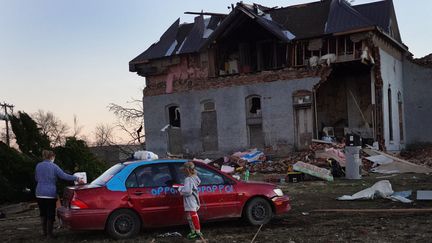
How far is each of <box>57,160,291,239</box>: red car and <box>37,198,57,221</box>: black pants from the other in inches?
11.7

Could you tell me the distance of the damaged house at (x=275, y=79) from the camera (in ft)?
87.8

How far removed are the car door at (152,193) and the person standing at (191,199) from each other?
448mm

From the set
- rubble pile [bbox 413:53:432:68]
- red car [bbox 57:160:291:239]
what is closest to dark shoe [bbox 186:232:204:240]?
red car [bbox 57:160:291:239]

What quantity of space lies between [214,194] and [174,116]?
22879 mm

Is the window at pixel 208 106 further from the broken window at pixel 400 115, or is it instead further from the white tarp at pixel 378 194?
the white tarp at pixel 378 194

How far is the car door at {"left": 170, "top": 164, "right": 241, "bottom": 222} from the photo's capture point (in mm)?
9172

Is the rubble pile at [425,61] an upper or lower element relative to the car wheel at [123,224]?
upper

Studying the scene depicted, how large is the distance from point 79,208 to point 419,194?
8066mm

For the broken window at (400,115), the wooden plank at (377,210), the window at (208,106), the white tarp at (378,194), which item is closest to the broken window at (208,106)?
the window at (208,106)

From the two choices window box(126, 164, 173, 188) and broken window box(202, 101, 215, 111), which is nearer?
window box(126, 164, 173, 188)

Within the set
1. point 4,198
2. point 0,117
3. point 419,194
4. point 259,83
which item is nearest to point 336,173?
point 419,194

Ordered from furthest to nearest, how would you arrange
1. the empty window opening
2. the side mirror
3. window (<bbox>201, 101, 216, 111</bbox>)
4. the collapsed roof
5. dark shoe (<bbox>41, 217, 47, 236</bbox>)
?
window (<bbox>201, 101, 216, 111</bbox>)
the empty window opening
the collapsed roof
dark shoe (<bbox>41, 217, 47, 236</bbox>)
the side mirror

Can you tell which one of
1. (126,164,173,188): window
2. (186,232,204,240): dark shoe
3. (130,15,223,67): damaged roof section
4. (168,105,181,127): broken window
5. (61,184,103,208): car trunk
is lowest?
(186,232,204,240): dark shoe

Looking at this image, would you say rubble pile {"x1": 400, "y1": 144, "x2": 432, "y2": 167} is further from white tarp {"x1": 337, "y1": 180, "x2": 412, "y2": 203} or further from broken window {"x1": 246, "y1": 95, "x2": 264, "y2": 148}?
white tarp {"x1": 337, "y1": 180, "x2": 412, "y2": 203}
